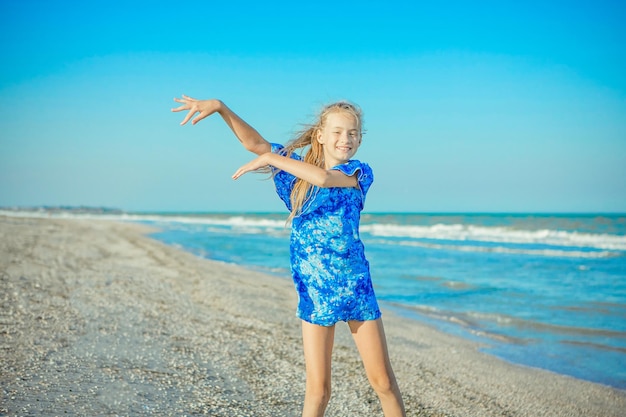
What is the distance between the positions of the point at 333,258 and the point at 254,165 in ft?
2.31

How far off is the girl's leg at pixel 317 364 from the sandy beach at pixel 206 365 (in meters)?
1.12

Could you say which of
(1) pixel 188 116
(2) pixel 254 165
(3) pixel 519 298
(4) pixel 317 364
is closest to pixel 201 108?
(1) pixel 188 116

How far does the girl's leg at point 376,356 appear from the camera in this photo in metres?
2.88

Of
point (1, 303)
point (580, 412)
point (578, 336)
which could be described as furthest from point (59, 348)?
point (578, 336)

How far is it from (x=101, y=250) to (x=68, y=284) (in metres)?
7.69

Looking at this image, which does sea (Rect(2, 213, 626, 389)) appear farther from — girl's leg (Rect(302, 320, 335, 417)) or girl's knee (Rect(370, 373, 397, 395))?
girl's knee (Rect(370, 373, 397, 395))

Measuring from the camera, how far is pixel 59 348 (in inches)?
196

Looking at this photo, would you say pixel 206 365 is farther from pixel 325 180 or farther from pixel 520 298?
pixel 520 298

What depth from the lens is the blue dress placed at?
2865 millimetres

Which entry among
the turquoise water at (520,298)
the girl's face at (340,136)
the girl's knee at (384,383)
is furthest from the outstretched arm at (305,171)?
the turquoise water at (520,298)

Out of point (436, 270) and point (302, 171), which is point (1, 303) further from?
point (436, 270)

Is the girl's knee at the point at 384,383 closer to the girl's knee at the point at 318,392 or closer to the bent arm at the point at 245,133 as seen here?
the girl's knee at the point at 318,392

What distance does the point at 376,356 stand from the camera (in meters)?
2.89

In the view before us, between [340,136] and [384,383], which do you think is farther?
[340,136]
